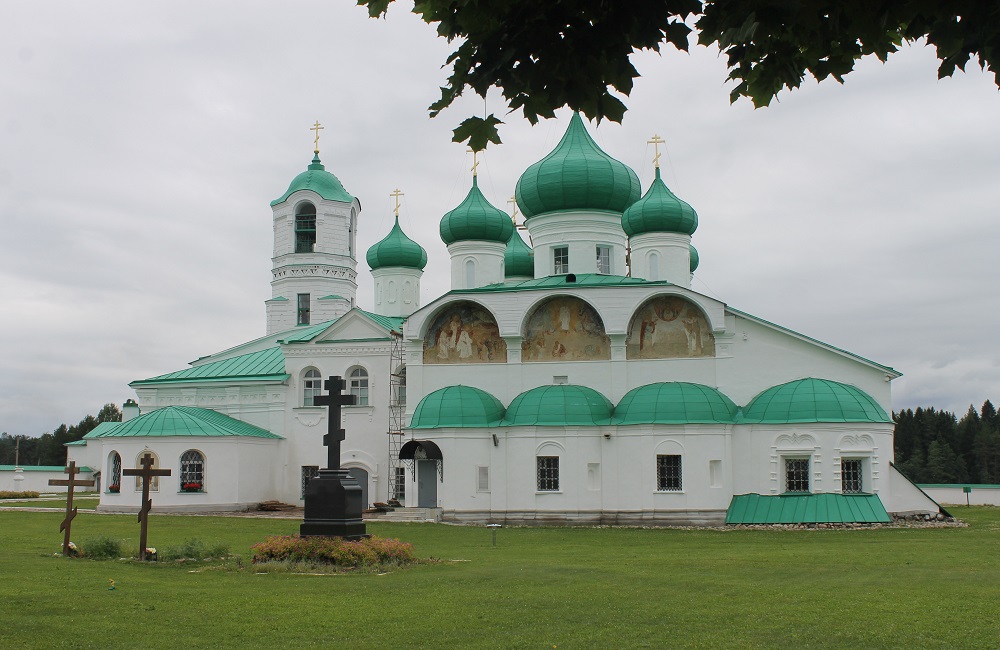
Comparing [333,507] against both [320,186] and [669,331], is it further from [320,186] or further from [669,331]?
[320,186]

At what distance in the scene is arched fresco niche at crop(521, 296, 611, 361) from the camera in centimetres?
3069

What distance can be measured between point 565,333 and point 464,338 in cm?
315

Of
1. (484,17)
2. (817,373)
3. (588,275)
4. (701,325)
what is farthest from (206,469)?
(484,17)

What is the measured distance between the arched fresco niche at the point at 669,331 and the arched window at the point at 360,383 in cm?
980

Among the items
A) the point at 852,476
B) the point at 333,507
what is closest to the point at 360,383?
the point at 852,476

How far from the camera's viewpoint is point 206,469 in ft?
112

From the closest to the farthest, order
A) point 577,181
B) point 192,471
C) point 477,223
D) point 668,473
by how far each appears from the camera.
Result: point 668,473 → point 577,181 → point 192,471 → point 477,223

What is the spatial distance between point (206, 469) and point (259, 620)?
24.9 metres

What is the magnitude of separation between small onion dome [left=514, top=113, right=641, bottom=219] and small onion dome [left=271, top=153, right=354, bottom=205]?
12.7m

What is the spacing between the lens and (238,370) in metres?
38.6

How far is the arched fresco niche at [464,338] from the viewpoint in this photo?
31375mm

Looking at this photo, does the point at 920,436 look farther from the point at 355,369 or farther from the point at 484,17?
the point at 484,17

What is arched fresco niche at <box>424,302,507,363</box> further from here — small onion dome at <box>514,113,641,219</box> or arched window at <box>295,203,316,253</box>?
arched window at <box>295,203,316,253</box>

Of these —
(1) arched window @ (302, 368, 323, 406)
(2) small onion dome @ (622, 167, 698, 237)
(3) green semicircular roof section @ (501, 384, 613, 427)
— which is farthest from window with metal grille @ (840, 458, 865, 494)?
(1) arched window @ (302, 368, 323, 406)
